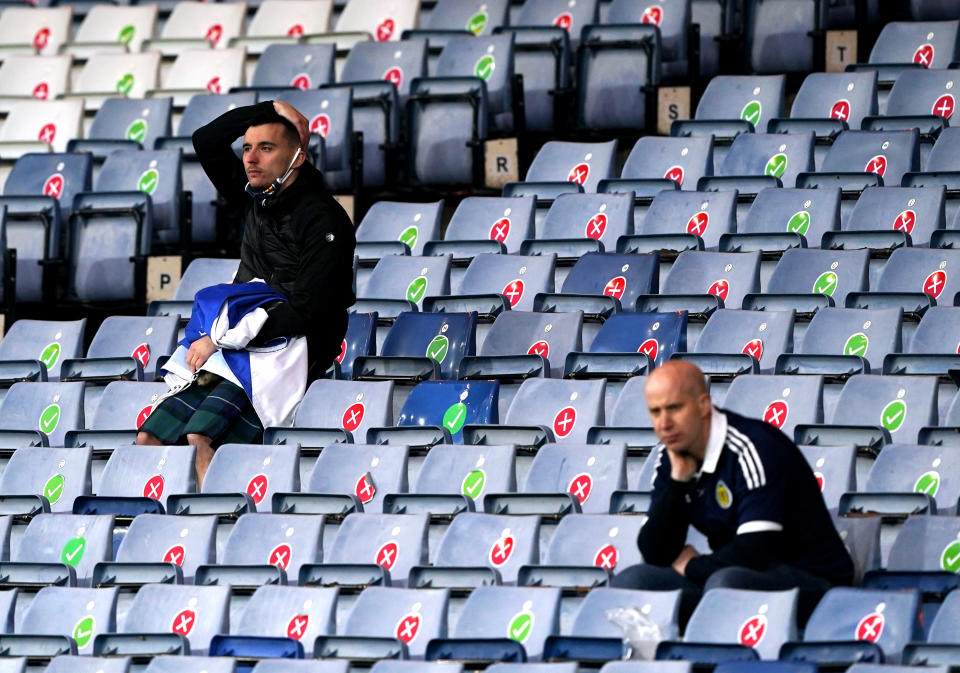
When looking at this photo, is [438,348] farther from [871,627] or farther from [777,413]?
[871,627]

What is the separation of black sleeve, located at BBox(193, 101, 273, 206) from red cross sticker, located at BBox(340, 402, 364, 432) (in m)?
0.90

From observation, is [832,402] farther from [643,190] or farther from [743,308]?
[643,190]

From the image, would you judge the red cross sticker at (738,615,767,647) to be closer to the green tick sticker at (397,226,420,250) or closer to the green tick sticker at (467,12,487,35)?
the green tick sticker at (397,226,420,250)

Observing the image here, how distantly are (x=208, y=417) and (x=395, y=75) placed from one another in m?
3.21

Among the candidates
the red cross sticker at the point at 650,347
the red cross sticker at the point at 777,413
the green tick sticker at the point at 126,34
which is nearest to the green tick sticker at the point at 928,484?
the red cross sticker at the point at 777,413

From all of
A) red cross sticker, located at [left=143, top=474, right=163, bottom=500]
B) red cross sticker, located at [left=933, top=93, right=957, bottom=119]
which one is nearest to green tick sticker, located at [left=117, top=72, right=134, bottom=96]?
red cross sticker, located at [left=933, top=93, right=957, bottom=119]

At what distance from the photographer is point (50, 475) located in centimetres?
602

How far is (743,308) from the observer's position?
6.40 meters

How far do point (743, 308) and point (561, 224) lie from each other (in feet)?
3.74

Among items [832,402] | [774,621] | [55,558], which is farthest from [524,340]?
[774,621]

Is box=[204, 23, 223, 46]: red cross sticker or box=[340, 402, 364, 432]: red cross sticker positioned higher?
box=[204, 23, 223, 46]: red cross sticker

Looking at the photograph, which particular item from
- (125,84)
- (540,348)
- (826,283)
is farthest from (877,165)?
(125,84)

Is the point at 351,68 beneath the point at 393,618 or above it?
above

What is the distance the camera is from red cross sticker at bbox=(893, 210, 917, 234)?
6.90 m
